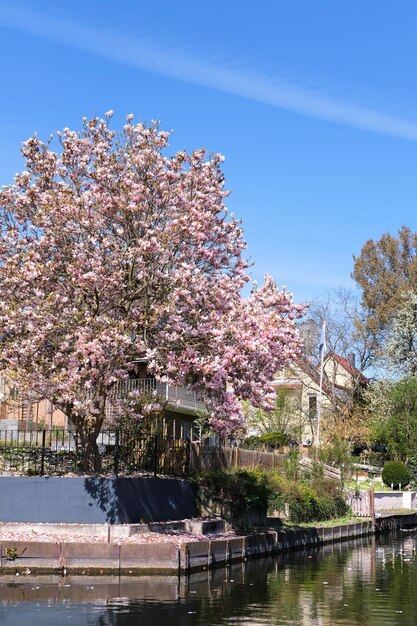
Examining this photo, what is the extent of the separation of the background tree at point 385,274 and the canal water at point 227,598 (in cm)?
4472

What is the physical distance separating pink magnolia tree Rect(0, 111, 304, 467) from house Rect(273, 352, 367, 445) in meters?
37.7

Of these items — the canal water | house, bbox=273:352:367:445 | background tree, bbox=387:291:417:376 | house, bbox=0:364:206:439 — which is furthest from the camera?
background tree, bbox=387:291:417:376

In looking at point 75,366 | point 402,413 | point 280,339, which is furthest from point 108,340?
point 402,413

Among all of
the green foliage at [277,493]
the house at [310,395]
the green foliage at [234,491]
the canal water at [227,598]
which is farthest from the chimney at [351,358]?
the canal water at [227,598]

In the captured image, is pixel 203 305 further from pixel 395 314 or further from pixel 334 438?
pixel 395 314

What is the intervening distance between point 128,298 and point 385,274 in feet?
164

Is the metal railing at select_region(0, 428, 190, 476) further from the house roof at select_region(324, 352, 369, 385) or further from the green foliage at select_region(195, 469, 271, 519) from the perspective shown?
the house roof at select_region(324, 352, 369, 385)

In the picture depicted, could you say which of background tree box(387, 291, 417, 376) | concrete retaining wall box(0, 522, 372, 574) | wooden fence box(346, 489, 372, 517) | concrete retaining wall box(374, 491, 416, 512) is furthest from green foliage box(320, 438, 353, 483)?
background tree box(387, 291, 417, 376)

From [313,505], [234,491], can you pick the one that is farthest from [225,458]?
[313,505]

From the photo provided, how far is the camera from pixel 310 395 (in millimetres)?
72625

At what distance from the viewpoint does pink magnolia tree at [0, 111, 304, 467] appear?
22.1m

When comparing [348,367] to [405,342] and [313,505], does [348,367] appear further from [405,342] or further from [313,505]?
[313,505]

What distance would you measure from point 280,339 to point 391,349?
140ft

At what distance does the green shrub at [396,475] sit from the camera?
2062 inches
